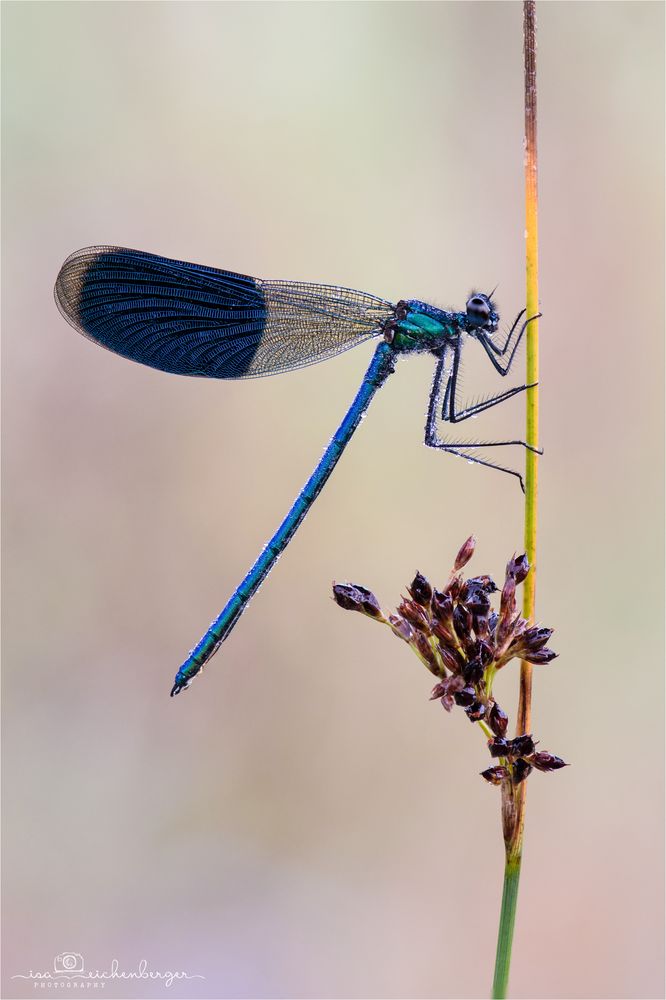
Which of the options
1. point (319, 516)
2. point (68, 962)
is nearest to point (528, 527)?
point (319, 516)

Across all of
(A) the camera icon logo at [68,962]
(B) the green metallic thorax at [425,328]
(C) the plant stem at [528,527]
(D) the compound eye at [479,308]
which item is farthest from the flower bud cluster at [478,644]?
(A) the camera icon logo at [68,962]

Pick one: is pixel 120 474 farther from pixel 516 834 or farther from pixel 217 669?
pixel 516 834

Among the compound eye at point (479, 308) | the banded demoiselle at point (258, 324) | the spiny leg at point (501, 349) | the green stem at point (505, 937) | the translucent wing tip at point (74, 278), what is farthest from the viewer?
the translucent wing tip at point (74, 278)

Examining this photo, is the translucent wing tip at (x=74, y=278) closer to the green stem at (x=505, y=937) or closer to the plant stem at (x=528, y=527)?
the plant stem at (x=528, y=527)

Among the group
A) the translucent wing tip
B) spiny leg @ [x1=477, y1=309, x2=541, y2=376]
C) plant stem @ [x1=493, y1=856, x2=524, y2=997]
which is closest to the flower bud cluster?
plant stem @ [x1=493, y1=856, x2=524, y2=997]

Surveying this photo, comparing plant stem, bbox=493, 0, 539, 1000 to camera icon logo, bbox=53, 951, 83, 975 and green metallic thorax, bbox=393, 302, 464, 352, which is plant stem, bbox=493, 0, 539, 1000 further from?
camera icon logo, bbox=53, 951, 83, 975

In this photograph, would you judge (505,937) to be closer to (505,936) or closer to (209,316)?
(505,936)
